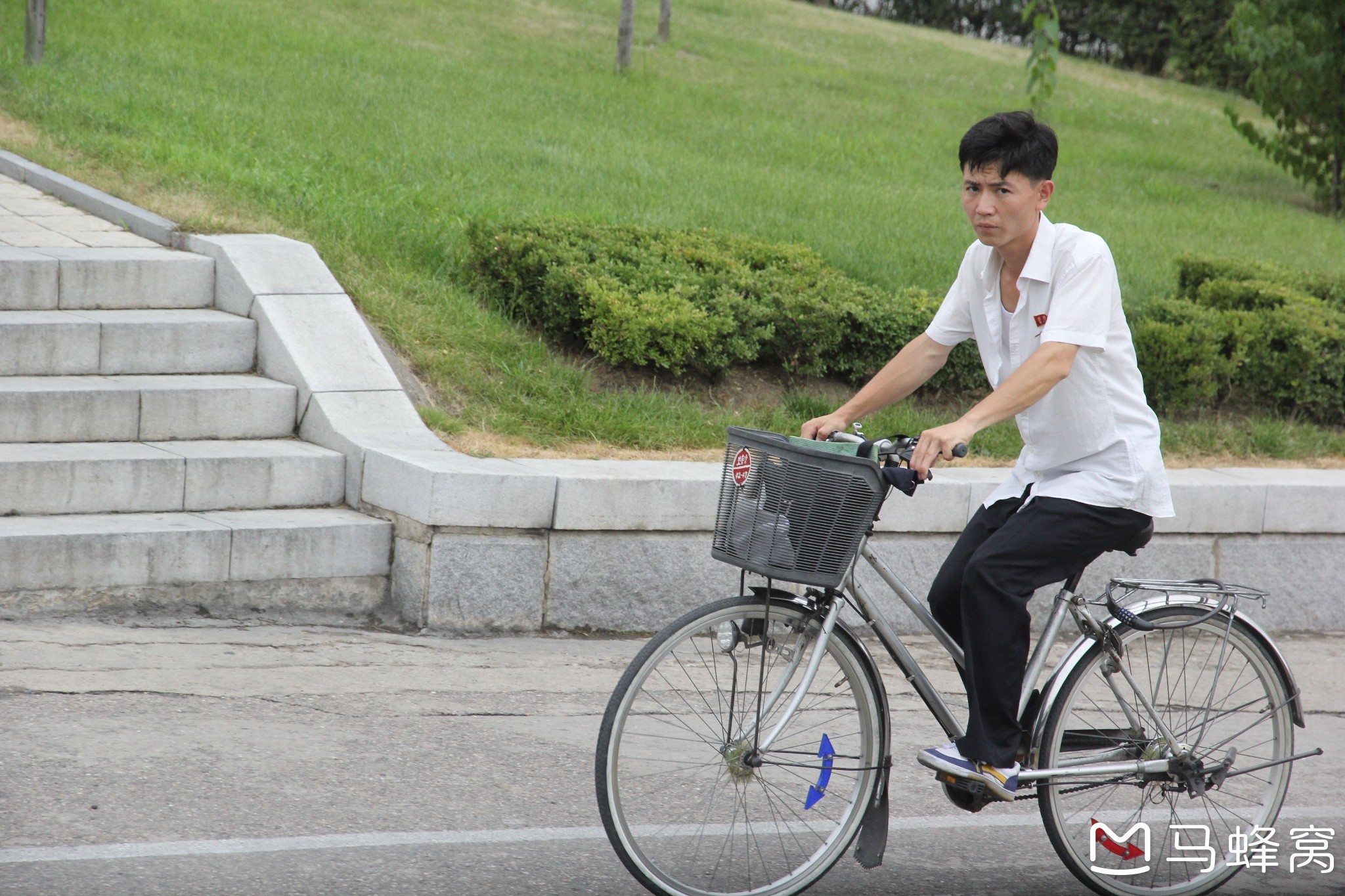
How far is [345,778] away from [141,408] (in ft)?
8.55

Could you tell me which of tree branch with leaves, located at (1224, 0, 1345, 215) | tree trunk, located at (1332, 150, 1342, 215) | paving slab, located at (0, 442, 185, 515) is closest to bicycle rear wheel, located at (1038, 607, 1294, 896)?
paving slab, located at (0, 442, 185, 515)

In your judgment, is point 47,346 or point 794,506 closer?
point 794,506

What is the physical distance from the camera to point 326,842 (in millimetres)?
3455

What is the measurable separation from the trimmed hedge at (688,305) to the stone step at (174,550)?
1918 millimetres

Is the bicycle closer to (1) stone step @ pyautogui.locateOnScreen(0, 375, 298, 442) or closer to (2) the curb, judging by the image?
(1) stone step @ pyautogui.locateOnScreen(0, 375, 298, 442)

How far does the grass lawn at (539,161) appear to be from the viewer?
22.9ft

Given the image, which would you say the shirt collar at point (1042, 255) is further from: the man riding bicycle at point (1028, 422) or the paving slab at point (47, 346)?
the paving slab at point (47, 346)

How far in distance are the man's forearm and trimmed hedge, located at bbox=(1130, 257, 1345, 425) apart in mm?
4298

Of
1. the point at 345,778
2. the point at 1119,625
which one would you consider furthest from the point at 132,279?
the point at 1119,625

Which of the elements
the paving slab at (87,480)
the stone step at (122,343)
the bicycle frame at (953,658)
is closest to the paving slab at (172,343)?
the stone step at (122,343)

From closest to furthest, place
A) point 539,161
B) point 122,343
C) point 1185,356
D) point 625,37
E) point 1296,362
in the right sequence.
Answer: point 122,343 → point 1185,356 → point 1296,362 → point 539,161 → point 625,37

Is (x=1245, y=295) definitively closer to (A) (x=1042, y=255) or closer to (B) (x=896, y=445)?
(A) (x=1042, y=255)

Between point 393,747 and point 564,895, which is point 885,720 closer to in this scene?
point 564,895

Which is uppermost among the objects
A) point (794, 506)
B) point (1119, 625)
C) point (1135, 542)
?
point (794, 506)
